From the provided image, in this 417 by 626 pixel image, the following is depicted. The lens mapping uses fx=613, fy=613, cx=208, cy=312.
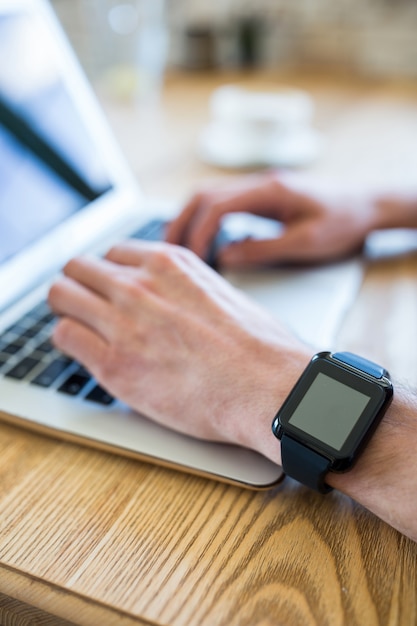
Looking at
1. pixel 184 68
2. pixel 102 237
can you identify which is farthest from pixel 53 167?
pixel 184 68

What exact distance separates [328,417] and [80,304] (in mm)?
253

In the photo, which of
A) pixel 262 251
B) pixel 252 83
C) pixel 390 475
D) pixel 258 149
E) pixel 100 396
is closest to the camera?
pixel 390 475

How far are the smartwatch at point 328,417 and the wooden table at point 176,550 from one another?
4 centimetres

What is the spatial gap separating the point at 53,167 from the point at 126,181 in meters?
0.14

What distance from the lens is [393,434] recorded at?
15.4 inches

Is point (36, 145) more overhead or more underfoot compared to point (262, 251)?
more overhead

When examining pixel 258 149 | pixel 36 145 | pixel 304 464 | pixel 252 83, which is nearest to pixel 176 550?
pixel 304 464

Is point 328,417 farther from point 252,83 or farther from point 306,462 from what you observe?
point 252,83

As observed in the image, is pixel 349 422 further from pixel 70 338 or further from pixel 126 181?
pixel 126 181

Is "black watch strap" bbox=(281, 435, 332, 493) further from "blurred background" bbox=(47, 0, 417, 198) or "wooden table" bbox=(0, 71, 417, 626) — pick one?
"blurred background" bbox=(47, 0, 417, 198)

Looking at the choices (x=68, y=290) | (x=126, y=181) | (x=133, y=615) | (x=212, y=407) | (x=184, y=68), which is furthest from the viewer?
(x=184, y=68)

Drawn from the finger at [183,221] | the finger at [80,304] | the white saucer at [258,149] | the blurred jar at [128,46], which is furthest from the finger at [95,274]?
the blurred jar at [128,46]

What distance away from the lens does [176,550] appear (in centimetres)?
38

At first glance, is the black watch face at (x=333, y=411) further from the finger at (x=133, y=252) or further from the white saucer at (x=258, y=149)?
the white saucer at (x=258, y=149)
